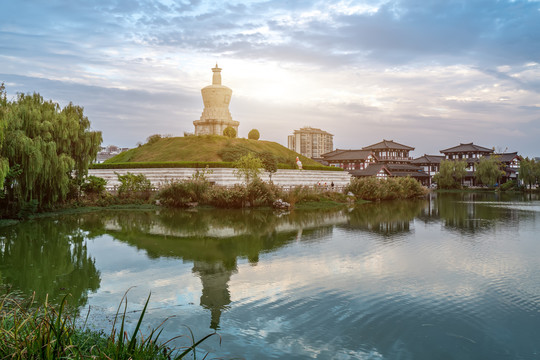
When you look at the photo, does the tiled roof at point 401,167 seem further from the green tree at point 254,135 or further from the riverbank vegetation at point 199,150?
the green tree at point 254,135

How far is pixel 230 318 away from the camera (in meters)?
8.50

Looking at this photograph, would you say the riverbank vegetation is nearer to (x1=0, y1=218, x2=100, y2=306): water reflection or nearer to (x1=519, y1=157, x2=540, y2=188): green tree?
(x1=0, y1=218, x2=100, y2=306): water reflection

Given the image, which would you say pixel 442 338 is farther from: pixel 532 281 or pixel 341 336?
pixel 532 281

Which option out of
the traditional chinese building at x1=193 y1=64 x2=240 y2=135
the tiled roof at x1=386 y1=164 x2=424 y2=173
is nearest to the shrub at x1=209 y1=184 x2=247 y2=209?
the traditional chinese building at x1=193 y1=64 x2=240 y2=135

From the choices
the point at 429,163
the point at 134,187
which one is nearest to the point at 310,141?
the point at 429,163

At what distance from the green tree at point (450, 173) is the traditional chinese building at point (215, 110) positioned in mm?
33864

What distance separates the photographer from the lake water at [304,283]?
756cm

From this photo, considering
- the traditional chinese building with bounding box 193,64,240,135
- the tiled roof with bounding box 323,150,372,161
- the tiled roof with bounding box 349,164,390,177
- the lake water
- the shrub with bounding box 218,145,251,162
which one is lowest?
the lake water

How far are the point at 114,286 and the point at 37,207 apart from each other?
16780 millimetres

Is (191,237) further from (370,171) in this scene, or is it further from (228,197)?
(370,171)

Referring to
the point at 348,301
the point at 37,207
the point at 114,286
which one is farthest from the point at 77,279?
the point at 37,207

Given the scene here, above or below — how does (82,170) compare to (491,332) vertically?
above

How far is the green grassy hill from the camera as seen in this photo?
50969 millimetres

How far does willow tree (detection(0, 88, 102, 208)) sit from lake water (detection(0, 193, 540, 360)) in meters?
2.66
